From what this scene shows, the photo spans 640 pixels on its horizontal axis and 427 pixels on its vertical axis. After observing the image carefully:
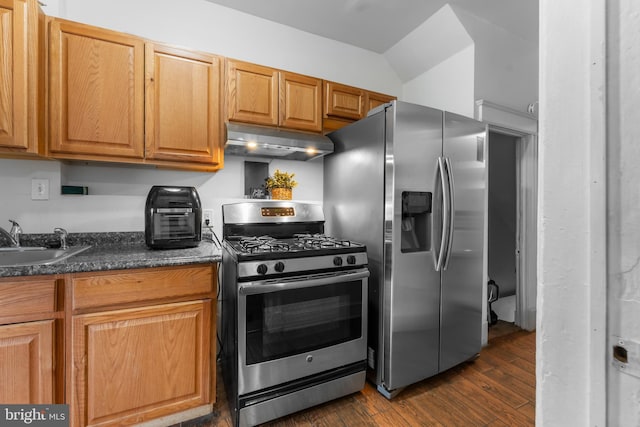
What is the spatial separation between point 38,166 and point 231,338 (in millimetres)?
1559

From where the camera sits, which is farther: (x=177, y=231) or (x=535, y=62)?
(x=535, y=62)

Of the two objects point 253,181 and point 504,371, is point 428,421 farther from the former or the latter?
point 253,181

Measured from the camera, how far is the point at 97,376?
1343mm

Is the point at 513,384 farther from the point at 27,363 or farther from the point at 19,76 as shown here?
the point at 19,76

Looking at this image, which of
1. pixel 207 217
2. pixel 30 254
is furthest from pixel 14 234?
pixel 207 217

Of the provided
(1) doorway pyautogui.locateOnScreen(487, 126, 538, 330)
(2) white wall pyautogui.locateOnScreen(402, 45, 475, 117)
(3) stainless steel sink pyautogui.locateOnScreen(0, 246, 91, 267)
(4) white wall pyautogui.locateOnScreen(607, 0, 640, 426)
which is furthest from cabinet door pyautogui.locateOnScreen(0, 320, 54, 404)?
(1) doorway pyautogui.locateOnScreen(487, 126, 538, 330)

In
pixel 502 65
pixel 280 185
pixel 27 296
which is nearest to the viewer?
pixel 27 296

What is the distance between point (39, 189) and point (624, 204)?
2.49 m

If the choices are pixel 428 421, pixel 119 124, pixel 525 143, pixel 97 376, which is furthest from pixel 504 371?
pixel 119 124

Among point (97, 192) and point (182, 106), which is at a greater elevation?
point (182, 106)

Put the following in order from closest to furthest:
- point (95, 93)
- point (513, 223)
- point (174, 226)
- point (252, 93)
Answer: point (95, 93) → point (174, 226) → point (252, 93) → point (513, 223)

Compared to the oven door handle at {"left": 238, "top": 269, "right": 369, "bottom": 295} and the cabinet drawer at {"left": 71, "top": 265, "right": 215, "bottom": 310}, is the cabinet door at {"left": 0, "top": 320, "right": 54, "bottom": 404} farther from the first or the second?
the oven door handle at {"left": 238, "top": 269, "right": 369, "bottom": 295}

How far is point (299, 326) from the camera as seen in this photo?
164 centimetres

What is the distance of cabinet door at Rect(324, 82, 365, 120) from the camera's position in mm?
2324
